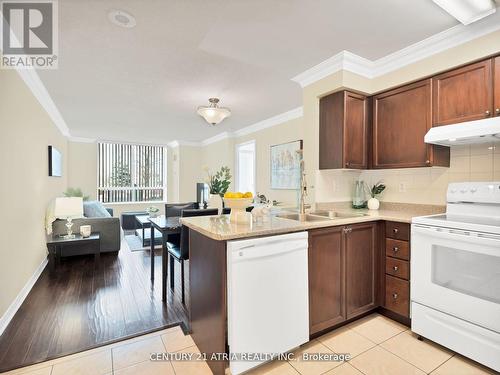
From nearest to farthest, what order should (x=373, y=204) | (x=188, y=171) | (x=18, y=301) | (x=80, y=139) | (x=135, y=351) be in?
(x=135, y=351) < (x=18, y=301) < (x=373, y=204) < (x=80, y=139) < (x=188, y=171)

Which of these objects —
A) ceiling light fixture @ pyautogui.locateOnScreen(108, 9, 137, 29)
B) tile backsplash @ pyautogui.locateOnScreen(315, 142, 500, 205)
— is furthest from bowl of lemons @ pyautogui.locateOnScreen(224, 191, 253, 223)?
ceiling light fixture @ pyautogui.locateOnScreen(108, 9, 137, 29)

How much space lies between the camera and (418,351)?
1.87m

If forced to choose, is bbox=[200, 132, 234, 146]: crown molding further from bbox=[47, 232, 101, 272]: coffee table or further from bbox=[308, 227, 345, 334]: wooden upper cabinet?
bbox=[308, 227, 345, 334]: wooden upper cabinet

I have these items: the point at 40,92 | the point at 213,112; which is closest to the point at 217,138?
the point at 213,112

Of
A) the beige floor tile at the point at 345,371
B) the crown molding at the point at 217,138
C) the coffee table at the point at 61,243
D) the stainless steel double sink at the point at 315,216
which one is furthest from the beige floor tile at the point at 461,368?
the crown molding at the point at 217,138

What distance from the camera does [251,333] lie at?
1.56 m

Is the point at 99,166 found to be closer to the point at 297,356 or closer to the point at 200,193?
the point at 200,193

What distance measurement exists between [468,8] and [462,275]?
1.92 m

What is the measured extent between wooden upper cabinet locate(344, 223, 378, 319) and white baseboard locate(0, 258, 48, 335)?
2.84m

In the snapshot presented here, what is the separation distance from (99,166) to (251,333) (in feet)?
24.9

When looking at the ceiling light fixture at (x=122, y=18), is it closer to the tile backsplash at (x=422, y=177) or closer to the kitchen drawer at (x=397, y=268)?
the tile backsplash at (x=422, y=177)

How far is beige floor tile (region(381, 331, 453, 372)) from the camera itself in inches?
68.5

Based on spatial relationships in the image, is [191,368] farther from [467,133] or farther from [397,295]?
[467,133]

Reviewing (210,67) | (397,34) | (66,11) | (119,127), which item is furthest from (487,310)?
(119,127)
